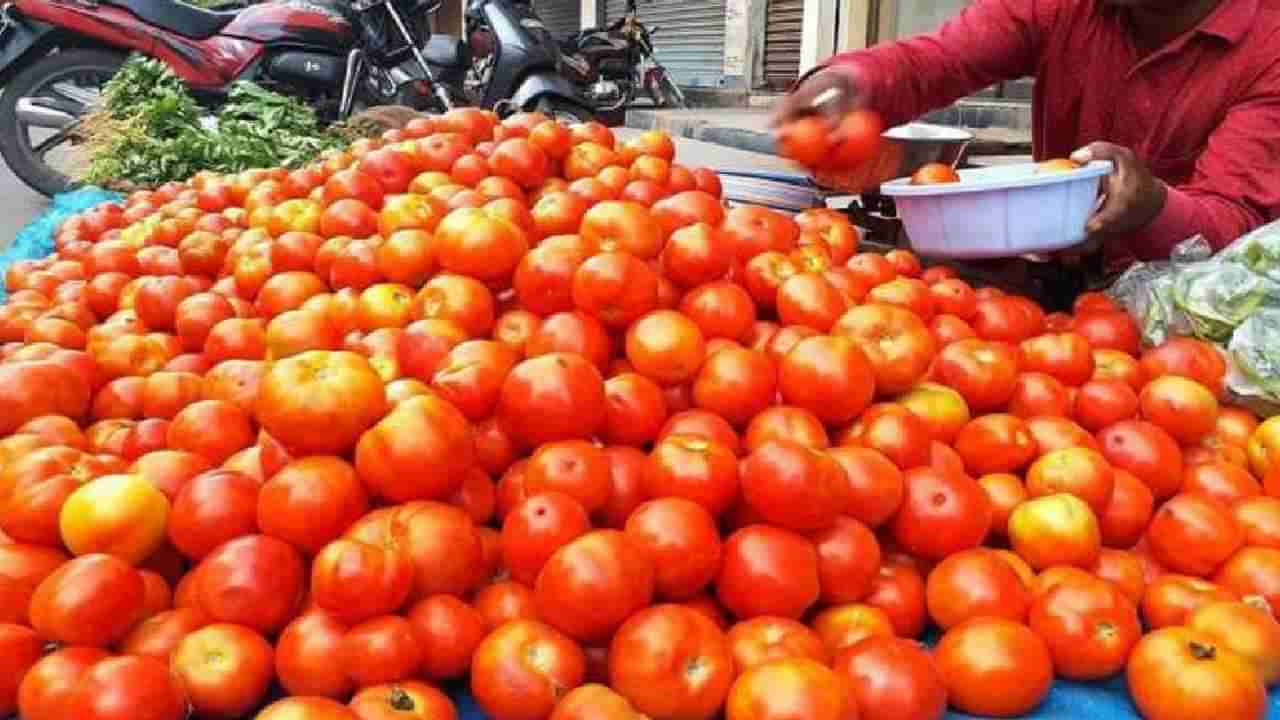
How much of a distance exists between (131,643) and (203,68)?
612 cm

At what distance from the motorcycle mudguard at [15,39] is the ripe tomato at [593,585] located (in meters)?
6.50

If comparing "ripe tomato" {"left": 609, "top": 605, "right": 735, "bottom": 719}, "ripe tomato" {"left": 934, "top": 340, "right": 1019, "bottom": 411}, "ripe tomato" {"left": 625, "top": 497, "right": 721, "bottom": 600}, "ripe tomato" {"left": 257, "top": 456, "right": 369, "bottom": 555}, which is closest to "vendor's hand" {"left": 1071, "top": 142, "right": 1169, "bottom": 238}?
"ripe tomato" {"left": 934, "top": 340, "right": 1019, "bottom": 411}

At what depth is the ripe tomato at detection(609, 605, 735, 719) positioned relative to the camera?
118 centimetres

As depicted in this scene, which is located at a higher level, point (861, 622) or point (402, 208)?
point (402, 208)

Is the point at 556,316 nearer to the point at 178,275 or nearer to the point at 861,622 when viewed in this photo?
the point at 861,622

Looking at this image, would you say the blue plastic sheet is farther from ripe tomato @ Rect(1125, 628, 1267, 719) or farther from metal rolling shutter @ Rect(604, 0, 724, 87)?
metal rolling shutter @ Rect(604, 0, 724, 87)

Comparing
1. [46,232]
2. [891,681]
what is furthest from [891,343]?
[46,232]

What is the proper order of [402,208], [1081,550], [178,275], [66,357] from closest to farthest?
[1081,550] → [66,357] → [402,208] → [178,275]

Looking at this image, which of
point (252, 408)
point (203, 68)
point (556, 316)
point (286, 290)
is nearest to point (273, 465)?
point (252, 408)

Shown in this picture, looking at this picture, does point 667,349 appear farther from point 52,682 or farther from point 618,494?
point 52,682

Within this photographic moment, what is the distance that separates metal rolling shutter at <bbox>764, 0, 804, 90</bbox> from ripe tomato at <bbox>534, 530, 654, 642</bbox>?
33.0ft

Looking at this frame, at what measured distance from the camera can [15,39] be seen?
6.20 metres

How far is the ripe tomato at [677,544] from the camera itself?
1286 millimetres

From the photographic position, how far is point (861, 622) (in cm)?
136
